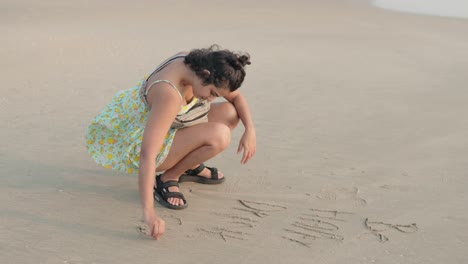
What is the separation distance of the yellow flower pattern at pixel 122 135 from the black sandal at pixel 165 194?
0.48ft

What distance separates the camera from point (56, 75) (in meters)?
6.22

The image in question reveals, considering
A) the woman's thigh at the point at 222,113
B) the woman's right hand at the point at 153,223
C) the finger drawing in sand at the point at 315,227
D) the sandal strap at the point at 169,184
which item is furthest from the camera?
the woman's thigh at the point at 222,113

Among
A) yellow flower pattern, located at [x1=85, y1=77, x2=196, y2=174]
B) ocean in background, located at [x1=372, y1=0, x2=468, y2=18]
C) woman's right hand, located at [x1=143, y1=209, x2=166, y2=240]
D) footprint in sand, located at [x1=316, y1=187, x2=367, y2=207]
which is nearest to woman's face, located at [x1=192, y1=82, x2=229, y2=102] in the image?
yellow flower pattern, located at [x1=85, y1=77, x2=196, y2=174]

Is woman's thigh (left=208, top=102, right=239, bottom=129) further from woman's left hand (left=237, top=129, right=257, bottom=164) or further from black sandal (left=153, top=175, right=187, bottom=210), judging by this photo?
black sandal (left=153, top=175, right=187, bottom=210)

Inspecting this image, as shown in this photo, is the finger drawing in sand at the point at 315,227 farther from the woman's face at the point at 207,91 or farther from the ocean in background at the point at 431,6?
the ocean in background at the point at 431,6

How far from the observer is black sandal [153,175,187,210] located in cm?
347

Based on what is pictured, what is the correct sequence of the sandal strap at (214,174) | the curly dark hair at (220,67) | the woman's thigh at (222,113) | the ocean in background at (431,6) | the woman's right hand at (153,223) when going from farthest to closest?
1. the ocean in background at (431,6)
2. the sandal strap at (214,174)
3. the woman's thigh at (222,113)
4. the curly dark hair at (220,67)
5. the woman's right hand at (153,223)

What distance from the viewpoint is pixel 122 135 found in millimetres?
3494

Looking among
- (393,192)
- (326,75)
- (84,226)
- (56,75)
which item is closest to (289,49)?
(326,75)

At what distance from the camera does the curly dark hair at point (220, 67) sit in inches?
119

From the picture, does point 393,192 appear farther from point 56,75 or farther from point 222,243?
point 56,75

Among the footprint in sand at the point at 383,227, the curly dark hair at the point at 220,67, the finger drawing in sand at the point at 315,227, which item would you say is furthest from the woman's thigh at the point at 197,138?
the footprint in sand at the point at 383,227

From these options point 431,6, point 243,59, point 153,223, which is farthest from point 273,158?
point 431,6

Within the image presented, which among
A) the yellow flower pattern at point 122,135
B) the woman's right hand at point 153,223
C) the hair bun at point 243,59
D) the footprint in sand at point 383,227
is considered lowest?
the woman's right hand at point 153,223
